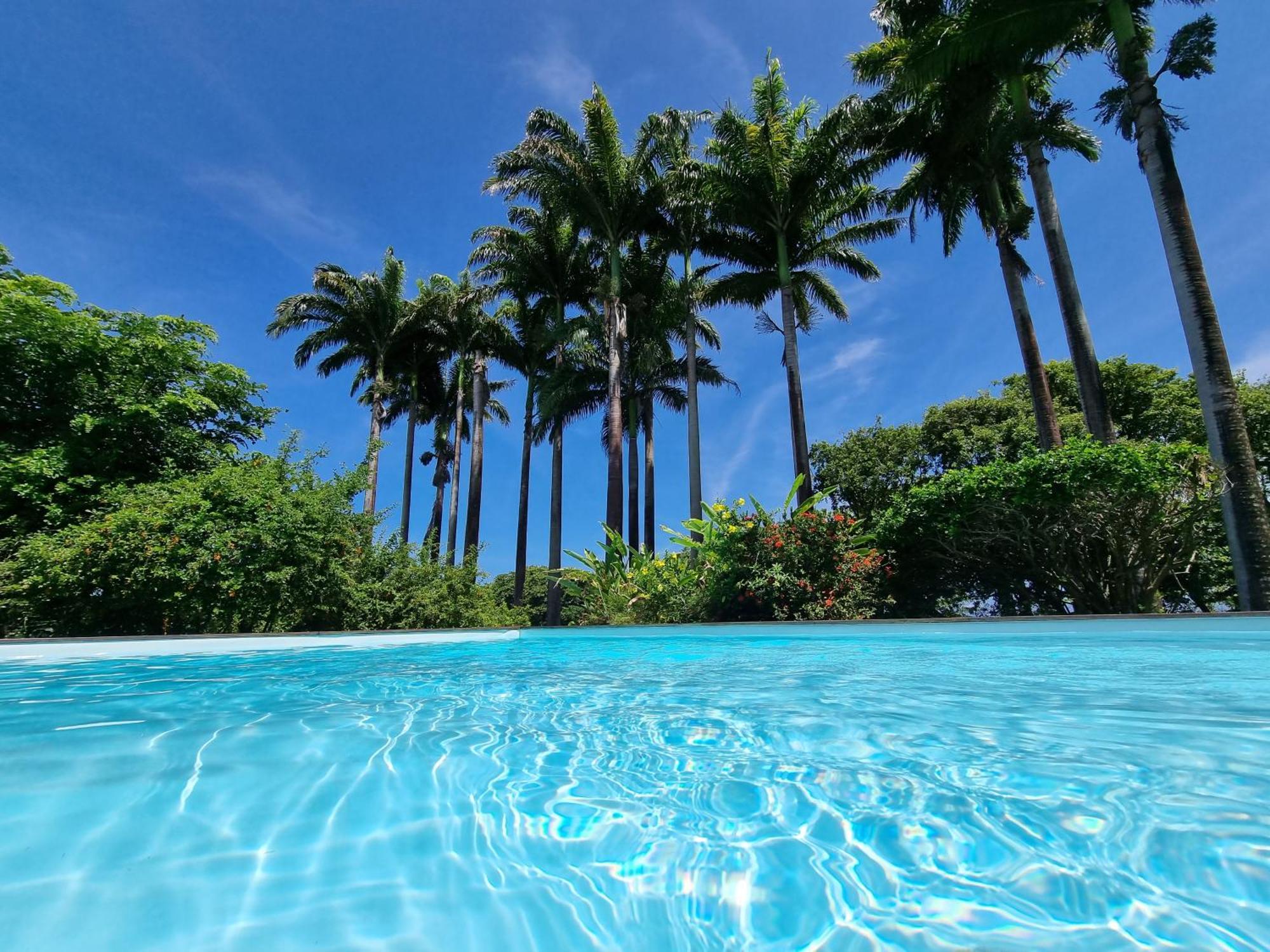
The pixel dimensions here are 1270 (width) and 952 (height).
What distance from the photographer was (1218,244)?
40.3 ft

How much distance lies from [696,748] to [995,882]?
102 centimetres

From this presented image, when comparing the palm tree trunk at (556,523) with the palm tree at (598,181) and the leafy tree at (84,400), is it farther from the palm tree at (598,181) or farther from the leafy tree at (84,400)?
the leafy tree at (84,400)

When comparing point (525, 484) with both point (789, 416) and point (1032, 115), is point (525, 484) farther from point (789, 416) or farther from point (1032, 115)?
point (1032, 115)

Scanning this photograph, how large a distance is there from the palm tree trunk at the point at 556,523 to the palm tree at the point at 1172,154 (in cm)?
1269

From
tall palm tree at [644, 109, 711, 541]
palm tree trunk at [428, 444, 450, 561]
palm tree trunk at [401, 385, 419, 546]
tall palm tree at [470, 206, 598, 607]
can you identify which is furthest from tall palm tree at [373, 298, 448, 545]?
tall palm tree at [644, 109, 711, 541]

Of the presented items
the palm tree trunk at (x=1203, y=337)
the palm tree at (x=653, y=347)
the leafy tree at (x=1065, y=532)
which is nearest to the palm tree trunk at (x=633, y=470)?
the palm tree at (x=653, y=347)

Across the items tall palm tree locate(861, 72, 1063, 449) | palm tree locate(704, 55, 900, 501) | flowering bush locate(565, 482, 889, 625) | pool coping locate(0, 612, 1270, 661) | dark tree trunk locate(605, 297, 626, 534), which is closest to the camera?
pool coping locate(0, 612, 1270, 661)

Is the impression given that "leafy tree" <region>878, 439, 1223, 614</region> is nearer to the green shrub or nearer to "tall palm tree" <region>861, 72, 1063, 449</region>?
"tall palm tree" <region>861, 72, 1063, 449</region>

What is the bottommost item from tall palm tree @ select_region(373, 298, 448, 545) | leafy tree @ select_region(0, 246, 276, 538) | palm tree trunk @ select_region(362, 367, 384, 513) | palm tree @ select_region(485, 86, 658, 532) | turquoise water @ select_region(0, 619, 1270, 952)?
turquoise water @ select_region(0, 619, 1270, 952)

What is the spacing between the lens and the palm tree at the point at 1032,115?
1095 cm

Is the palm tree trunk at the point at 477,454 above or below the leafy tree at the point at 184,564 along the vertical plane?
above

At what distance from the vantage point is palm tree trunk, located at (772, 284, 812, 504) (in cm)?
1385

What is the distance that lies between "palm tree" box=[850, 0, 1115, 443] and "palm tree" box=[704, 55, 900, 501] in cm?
168

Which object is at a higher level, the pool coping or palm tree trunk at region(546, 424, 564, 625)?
palm tree trunk at region(546, 424, 564, 625)
